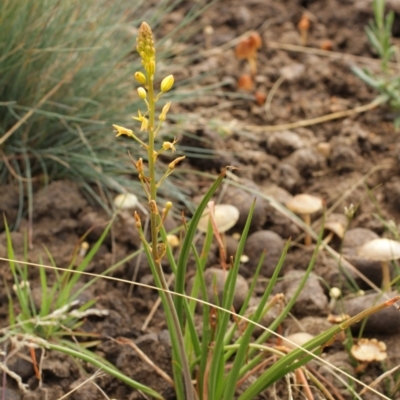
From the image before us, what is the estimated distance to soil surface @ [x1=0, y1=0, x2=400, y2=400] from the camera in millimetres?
1877

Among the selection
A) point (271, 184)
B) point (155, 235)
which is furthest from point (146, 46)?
point (271, 184)

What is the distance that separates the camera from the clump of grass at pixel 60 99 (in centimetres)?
244

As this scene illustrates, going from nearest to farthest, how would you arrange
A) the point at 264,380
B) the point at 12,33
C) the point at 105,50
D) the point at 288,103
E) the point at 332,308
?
the point at 264,380
the point at 332,308
the point at 12,33
the point at 105,50
the point at 288,103

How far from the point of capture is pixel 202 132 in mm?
2836

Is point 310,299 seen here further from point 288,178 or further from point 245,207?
point 288,178

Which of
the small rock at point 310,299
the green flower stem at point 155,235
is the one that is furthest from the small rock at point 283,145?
the green flower stem at point 155,235

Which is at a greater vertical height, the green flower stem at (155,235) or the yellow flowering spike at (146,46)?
the yellow flowering spike at (146,46)

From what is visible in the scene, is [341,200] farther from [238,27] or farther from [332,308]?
[238,27]

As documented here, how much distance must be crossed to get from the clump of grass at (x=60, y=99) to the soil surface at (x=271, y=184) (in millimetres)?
115

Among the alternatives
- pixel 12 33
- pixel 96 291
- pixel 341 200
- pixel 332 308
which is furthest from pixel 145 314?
pixel 12 33

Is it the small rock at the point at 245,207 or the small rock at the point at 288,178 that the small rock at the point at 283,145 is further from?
the small rock at the point at 245,207

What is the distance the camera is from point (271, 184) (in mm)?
2697

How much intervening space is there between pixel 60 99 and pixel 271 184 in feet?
2.77

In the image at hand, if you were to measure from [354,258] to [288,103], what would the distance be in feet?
3.94
